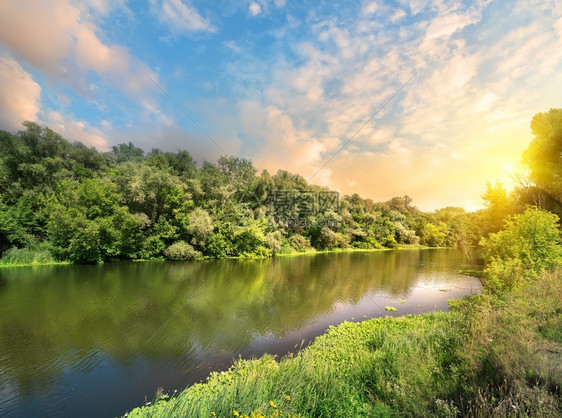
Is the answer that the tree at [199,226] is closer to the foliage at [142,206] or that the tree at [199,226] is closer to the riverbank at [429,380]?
the foliage at [142,206]

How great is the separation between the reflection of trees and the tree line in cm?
697

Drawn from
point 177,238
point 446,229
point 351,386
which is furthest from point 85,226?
point 446,229

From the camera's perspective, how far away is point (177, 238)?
3444 centimetres

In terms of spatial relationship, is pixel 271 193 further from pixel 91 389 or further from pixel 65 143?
pixel 91 389

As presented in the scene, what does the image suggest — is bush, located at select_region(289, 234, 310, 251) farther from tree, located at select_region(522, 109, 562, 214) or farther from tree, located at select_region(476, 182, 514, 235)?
tree, located at select_region(522, 109, 562, 214)

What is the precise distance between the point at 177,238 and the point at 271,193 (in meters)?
19.1

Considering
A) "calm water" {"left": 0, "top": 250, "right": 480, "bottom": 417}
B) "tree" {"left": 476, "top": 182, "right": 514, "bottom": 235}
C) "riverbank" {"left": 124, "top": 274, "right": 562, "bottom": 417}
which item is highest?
"tree" {"left": 476, "top": 182, "right": 514, "bottom": 235}

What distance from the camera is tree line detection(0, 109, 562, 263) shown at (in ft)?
86.2

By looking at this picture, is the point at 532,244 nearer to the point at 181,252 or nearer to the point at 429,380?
the point at 429,380

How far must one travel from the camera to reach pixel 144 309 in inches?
533

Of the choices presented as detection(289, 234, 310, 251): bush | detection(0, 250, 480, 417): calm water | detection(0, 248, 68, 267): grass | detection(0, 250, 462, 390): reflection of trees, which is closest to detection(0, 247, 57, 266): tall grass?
detection(0, 248, 68, 267): grass

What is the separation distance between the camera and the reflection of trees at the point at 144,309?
940 centimetres

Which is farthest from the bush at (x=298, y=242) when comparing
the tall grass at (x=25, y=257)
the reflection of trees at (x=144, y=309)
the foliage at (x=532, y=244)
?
the tall grass at (x=25, y=257)

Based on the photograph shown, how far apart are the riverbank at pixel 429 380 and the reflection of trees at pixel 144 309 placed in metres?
3.93
